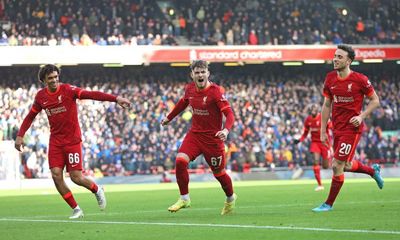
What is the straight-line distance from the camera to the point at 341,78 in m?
14.9

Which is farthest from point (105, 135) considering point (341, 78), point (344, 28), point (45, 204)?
point (341, 78)

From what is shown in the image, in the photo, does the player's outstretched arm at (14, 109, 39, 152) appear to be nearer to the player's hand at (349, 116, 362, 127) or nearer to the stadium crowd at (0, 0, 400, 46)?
the player's hand at (349, 116, 362, 127)

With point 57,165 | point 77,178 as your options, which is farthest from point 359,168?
point 57,165

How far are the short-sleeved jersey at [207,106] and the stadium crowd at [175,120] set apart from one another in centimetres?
2439

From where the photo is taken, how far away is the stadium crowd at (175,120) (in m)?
42.0

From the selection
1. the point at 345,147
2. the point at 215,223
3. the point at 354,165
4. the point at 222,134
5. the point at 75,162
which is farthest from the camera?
the point at 354,165

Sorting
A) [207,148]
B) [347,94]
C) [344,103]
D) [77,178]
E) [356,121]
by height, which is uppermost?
[347,94]

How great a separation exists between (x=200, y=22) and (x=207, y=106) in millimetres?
35083

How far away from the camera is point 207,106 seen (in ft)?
48.9

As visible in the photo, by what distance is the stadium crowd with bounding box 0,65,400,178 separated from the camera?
41969 mm

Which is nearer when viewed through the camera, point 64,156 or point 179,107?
point 64,156

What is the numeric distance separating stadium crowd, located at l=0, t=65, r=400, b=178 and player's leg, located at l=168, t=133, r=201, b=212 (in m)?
24.3

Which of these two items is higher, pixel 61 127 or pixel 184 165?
pixel 61 127

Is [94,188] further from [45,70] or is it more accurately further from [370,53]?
[370,53]
